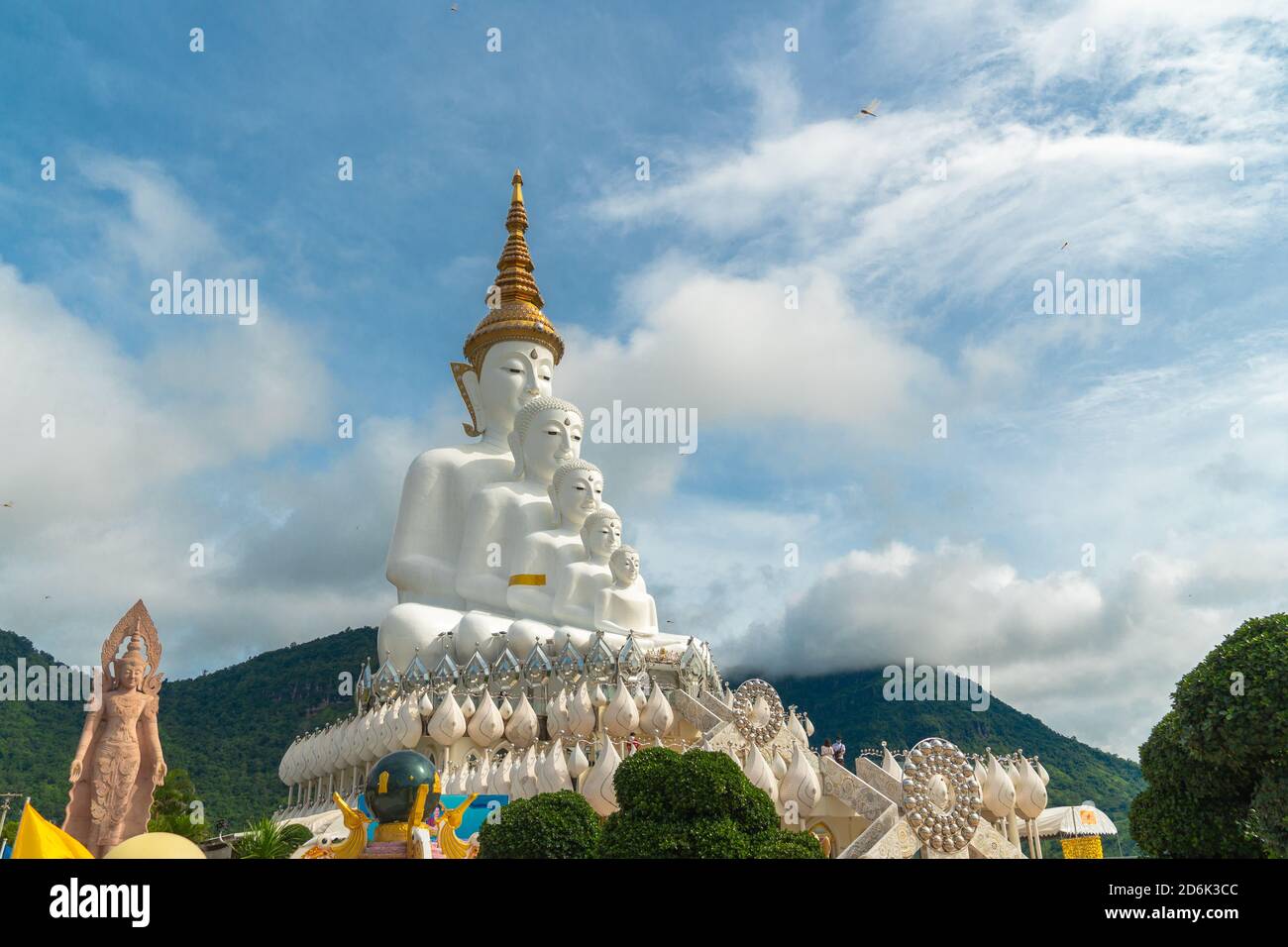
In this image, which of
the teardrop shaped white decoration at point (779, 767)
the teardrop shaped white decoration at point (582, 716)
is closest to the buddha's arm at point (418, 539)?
the teardrop shaped white decoration at point (582, 716)

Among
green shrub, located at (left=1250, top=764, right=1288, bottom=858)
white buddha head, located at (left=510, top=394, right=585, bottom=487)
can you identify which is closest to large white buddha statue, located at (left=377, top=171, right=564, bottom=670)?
white buddha head, located at (left=510, top=394, right=585, bottom=487)

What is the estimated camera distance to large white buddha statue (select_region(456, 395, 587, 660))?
92.4 ft

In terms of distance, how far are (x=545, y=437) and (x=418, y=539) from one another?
509cm

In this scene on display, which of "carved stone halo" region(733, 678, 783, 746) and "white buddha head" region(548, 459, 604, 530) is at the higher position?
"white buddha head" region(548, 459, 604, 530)

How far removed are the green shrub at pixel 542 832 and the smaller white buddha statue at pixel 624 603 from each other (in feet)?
40.7

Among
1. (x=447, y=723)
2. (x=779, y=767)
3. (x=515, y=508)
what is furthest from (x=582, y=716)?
(x=515, y=508)

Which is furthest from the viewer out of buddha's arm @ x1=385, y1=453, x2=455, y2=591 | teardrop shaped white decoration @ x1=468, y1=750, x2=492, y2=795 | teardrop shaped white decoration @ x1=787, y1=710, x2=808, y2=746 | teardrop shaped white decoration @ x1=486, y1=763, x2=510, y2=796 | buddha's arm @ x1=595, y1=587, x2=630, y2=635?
buddha's arm @ x1=385, y1=453, x2=455, y2=591

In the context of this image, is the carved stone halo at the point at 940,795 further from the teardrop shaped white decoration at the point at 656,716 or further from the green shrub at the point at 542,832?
the teardrop shaped white decoration at the point at 656,716

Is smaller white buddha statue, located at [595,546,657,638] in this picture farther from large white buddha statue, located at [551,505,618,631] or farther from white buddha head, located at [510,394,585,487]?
white buddha head, located at [510,394,585,487]

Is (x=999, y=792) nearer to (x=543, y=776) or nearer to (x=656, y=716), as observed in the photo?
(x=656, y=716)

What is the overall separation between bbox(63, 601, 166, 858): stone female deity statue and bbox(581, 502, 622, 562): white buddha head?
1447 cm
